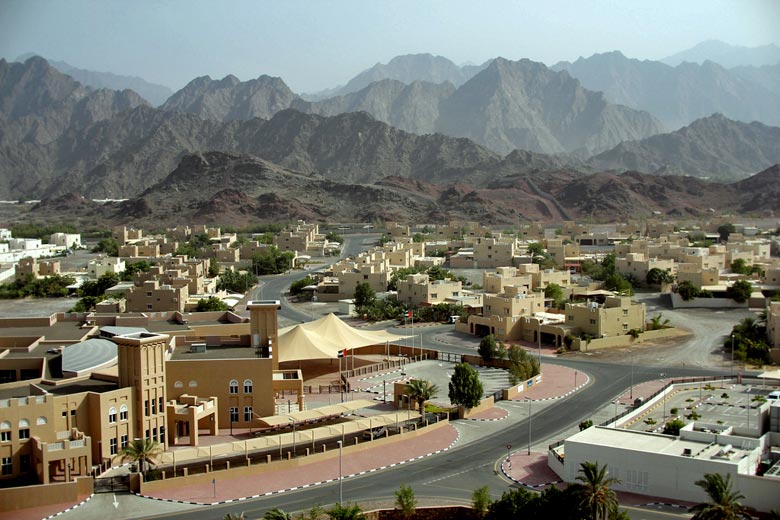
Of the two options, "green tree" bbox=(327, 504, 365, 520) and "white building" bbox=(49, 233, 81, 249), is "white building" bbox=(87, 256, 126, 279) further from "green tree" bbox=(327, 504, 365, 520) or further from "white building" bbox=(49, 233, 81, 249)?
"green tree" bbox=(327, 504, 365, 520)

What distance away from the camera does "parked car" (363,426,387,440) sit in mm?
30953

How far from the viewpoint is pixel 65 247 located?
4400 inches

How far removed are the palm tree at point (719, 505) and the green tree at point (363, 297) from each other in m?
40.3

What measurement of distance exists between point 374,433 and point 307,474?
4340 millimetres

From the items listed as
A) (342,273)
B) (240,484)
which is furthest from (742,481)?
(342,273)

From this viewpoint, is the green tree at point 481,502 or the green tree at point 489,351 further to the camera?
the green tree at point 489,351

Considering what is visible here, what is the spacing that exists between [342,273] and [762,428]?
4478 centimetres

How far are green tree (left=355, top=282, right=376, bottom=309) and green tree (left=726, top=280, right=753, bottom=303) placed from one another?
79.4 feet

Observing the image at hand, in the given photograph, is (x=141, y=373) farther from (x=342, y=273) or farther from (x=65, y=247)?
(x=65, y=247)

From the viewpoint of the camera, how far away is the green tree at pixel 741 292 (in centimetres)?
6000

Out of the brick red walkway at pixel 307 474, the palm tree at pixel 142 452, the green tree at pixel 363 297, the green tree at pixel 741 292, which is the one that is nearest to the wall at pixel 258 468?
the brick red walkway at pixel 307 474

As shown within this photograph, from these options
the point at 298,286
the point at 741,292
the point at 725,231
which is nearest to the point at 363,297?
the point at 298,286

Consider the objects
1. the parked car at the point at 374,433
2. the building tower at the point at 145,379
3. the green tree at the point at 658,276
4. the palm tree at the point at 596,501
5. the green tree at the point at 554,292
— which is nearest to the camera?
the palm tree at the point at 596,501

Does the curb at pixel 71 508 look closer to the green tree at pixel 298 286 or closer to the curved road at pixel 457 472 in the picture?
the curved road at pixel 457 472
